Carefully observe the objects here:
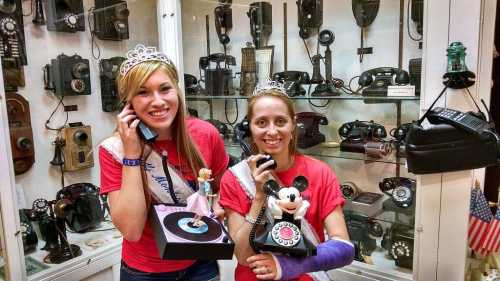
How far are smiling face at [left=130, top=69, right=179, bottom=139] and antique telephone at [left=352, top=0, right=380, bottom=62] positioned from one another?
47.9 inches

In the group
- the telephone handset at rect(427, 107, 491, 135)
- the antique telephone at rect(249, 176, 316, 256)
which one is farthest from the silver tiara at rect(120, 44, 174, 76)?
the telephone handset at rect(427, 107, 491, 135)

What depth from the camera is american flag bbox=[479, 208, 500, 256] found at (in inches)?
55.2

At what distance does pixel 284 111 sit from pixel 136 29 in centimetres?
149

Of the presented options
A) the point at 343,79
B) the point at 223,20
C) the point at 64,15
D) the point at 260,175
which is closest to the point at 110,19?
the point at 64,15

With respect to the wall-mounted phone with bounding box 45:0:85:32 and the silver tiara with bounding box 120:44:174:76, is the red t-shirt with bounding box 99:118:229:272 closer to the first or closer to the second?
the silver tiara with bounding box 120:44:174:76

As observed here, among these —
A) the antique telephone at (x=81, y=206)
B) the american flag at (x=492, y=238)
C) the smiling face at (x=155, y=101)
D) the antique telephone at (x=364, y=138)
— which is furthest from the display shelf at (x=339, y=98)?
the smiling face at (x=155, y=101)

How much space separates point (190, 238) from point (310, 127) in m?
1.21

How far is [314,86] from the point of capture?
2.12 meters

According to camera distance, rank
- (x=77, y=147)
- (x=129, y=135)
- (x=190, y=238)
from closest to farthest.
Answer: (x=190, y=238) → (x=129, y=135) → (x=77, y=147)

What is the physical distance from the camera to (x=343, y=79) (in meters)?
2.08

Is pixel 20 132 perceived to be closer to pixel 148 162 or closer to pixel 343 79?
pixel 148 162

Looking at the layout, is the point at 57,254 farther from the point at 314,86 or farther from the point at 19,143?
the point at 314,86

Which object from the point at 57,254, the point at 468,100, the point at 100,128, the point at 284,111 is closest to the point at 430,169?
the point at 468,100

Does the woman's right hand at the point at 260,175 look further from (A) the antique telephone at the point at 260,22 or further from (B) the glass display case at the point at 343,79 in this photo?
(A) the antique telephone at the point at 260,22
